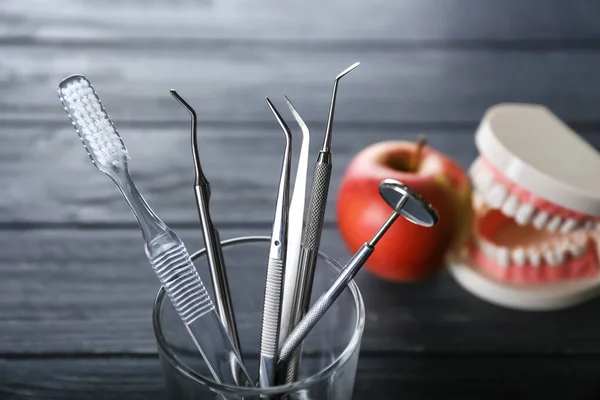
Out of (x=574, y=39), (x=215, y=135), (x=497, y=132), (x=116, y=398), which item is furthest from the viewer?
(x=574, y=39)

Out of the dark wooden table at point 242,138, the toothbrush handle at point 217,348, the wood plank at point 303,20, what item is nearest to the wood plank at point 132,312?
the dark wooden table at point 242,138

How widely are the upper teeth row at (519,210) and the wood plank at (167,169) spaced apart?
0.25 feet

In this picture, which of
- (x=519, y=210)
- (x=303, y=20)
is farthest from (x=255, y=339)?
(x=303, y=20)

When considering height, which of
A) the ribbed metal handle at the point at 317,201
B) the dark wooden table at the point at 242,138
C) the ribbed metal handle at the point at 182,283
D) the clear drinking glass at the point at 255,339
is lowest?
the dark wooden table at the point at 242,138

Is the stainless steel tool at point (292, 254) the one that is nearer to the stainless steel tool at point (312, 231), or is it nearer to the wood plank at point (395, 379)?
the stainless steel tool at point (312, 231)

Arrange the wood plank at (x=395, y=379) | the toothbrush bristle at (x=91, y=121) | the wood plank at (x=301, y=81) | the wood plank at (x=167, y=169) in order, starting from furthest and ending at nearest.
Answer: the wood plank at (x=301, y=81), the wood plank at (x=167, y=169), the wood plank at (x=395, y=379), the toothbrush bristle at (x=91, y=121)

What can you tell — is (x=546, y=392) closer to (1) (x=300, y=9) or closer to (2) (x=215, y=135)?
(2) (x=215, y=135)

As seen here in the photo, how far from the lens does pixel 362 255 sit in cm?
33

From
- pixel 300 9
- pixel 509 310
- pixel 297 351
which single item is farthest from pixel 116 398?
pixel 300 9

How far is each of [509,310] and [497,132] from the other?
0.12 metres

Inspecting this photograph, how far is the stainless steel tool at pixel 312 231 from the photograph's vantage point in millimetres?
335

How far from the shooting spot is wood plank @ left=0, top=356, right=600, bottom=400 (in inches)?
18.5

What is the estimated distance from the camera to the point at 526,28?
84cm

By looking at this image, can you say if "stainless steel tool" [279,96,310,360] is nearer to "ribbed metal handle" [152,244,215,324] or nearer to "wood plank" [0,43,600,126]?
"ribbed metal handle" [152,244,215,324]
